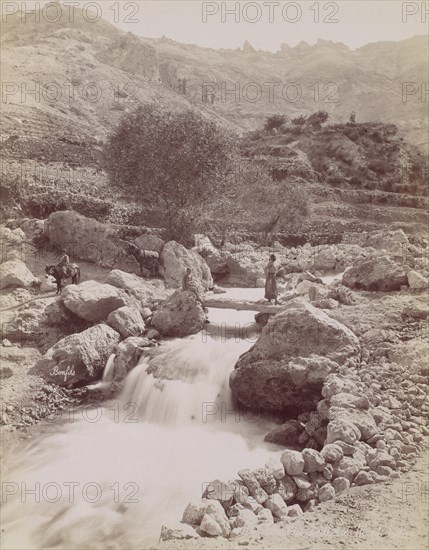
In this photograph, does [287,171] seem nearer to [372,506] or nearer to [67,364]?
[67,364]

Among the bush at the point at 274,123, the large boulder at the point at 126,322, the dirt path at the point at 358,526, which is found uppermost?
the bush at the point at 274,123

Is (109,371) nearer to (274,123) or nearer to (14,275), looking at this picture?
(14,275)

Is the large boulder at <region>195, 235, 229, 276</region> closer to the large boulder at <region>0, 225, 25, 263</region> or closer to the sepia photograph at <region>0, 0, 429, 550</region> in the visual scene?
the sepia photograph at <region>0, 0, 429, 550</region>

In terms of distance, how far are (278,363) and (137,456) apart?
167 inches

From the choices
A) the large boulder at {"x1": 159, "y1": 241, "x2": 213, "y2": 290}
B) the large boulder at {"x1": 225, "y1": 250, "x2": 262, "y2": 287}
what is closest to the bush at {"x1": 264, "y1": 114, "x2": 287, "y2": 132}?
the large boulder at {"x1": 225, "y1": 250, "x2": 262, "y2": 287}

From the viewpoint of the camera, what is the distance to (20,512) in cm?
970

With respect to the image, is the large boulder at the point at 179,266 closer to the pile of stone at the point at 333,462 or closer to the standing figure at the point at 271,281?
the standing figure at the point at 271,281

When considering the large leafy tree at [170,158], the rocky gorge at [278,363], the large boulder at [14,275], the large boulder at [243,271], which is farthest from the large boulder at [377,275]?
the large boulder at [14,275]

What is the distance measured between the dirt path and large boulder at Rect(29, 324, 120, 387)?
7873 mm

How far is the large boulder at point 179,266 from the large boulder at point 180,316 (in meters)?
4.55

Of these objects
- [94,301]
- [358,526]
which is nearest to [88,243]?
[94,301]

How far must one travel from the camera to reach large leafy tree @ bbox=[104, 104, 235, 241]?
2562cm

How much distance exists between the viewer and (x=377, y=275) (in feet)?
59.0

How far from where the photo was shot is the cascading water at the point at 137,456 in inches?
365
